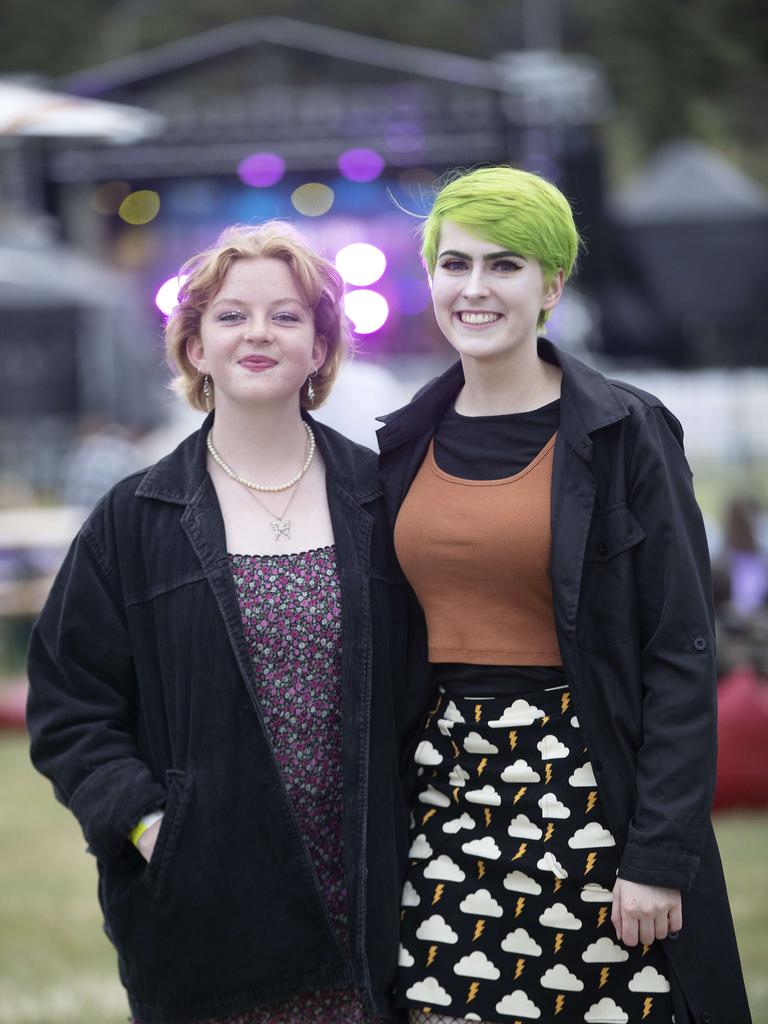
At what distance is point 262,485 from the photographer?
2.40m

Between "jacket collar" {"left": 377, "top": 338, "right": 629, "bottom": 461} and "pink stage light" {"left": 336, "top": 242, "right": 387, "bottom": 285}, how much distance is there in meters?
8.92

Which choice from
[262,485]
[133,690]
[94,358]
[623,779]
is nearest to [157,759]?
[133,690]

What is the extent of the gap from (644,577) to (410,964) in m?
0.82

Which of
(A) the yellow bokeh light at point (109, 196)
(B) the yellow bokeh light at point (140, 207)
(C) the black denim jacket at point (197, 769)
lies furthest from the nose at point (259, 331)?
(B) the yellow bokeh light at point (140, 207)

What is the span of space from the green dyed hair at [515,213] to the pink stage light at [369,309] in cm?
880

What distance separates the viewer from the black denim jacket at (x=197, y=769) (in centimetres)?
224

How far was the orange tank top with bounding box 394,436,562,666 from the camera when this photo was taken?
2217mm

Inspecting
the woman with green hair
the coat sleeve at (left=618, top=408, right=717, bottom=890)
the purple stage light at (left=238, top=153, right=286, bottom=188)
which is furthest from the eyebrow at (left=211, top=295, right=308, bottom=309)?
the purple stage light at (left=238, top=153, right=286, bottom=188)

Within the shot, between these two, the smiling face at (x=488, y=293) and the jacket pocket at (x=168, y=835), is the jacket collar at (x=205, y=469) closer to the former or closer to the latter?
the smiling face at (x=488, y=293)

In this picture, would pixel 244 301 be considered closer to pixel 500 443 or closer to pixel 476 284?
pixel 476 284

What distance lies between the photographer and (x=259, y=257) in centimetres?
235

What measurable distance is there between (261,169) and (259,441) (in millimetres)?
9279

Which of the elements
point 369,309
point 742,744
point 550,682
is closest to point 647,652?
point 550,682

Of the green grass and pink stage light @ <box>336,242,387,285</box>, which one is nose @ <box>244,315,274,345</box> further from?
pink stage light @ <box>336,242,387,285</box>
